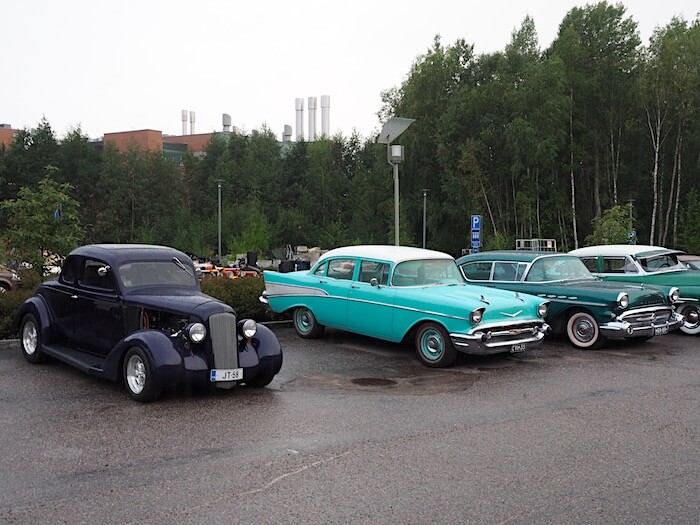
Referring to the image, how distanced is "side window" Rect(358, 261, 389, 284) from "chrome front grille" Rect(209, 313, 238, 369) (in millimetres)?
3600

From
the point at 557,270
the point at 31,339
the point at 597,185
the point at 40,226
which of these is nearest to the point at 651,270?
the point at 557,270

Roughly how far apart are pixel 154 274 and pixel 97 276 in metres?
0.72

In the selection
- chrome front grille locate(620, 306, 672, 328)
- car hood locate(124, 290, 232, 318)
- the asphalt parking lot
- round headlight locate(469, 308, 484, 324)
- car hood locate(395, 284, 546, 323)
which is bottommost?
the asphalt parking lot

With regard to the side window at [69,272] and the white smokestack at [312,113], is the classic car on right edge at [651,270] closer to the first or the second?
the side window at [69,272]

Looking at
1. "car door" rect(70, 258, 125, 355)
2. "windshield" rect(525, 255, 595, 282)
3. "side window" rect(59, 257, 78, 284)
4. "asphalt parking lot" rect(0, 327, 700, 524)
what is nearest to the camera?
"asphalt parking lot" rect(0, 327, 700, 524)

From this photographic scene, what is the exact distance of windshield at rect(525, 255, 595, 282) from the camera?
13039 millimetres

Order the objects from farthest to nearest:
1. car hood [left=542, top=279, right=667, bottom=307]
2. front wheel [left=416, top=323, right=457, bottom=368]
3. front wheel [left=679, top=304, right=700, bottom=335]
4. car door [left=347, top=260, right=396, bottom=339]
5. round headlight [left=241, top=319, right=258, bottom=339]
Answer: front wheel [left=679, top=304, right=700, bottom=335] → car hood [left=542, top=279, right=667, bottom=307] → car door [left=347, top=260, right=396, bottom=339] → front wheel [left=416, top=323, right=457, bottom=368] → round headlight [left=241, top=319, right=258, bottom=339]

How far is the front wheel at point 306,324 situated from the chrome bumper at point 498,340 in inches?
123

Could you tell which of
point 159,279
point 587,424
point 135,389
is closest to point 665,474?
point 587,424

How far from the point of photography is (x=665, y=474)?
5711 millimetres

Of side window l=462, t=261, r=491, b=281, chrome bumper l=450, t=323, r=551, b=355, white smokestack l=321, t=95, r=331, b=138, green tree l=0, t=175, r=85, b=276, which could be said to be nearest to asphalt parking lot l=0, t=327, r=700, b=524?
chrome bumper l=450, t=323, r=551, b=355

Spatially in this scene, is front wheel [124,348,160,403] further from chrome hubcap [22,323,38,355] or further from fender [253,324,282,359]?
chrome hubcap [22,323,38,355]

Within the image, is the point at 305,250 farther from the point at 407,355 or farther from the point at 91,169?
the point at 407,355

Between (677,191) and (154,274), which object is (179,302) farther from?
(677,191)
